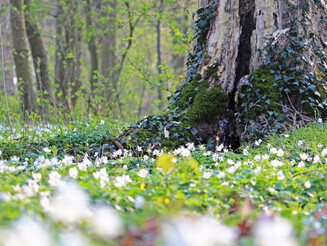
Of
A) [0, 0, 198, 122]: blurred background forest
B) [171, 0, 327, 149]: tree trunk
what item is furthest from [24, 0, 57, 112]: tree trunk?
[171, 0, 327, 149]: tree trunk

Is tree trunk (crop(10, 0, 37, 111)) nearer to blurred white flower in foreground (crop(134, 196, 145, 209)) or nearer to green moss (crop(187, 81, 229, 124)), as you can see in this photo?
green moss (crop(187, 81, 229, 124))

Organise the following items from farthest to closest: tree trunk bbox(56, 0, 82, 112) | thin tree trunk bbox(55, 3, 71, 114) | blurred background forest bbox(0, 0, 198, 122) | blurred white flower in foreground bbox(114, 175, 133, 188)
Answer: tree trunk bbox(56, 0, 82, 112)
blurred background forest bbox(0, 0, 198, 122)
thin tree trunk bbox(55, 3, 71, 114)
blurred white flower in foreground bbox(114, 175, 133, 188)

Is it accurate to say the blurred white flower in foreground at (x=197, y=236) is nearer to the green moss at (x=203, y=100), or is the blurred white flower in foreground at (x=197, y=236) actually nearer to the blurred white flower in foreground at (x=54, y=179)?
the blurred white flower in foreground at (x=54, y=179)

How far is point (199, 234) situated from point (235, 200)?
1410 millimetres

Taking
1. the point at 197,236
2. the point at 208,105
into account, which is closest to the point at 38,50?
the point at 208,105

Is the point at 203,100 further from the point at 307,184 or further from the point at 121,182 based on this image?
the point at 121,182

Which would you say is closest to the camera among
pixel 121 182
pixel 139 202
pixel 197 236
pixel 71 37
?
pixel 197 236

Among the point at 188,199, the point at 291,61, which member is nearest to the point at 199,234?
the point at 188,199

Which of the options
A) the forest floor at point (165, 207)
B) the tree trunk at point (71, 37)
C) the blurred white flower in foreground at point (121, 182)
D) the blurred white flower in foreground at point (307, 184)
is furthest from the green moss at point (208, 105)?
the tree trunk at point (71, 37)

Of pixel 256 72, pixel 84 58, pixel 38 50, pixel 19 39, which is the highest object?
pixel 19 39

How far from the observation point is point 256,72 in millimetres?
5578

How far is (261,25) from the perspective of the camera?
5.64 meters

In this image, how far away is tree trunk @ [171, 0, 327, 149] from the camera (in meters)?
5.44

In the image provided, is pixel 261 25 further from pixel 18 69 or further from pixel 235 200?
pixel 18 69
